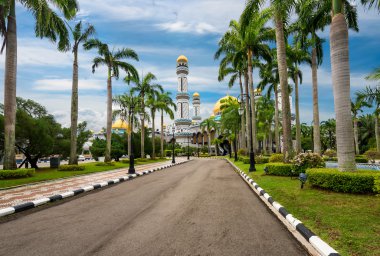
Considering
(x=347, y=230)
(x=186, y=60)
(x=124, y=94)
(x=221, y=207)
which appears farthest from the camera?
(x=186, y=60)

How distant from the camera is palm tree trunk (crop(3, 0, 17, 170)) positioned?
1481 centimetres

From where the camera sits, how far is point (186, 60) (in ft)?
308

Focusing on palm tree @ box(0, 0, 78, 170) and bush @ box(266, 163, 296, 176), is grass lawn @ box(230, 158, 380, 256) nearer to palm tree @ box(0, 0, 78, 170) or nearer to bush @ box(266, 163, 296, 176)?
bush @ box(266, 163, 296, 176)

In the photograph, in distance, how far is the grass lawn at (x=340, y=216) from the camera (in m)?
4.31

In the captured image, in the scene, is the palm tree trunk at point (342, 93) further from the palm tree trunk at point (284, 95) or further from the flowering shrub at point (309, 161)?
the palm tree trunk at point (284, 95)

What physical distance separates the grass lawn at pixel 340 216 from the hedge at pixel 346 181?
298 mm

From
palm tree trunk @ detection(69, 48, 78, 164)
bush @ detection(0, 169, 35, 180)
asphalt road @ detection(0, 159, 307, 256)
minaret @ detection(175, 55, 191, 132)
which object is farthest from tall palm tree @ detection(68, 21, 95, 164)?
minaret @ detection(175, 55, 191, 132)

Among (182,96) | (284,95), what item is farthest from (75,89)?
(182,96)

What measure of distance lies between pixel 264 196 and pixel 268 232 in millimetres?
4004

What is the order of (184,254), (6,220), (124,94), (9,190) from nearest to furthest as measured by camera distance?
(184,254) → (6,220) → (9,190) → (124,94)

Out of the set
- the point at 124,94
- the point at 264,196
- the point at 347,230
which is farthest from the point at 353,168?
the point at 124,94

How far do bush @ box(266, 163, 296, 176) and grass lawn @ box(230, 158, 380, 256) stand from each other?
4650 mm

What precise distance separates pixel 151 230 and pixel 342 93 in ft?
26.2

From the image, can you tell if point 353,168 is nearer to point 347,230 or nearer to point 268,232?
point 347,230
